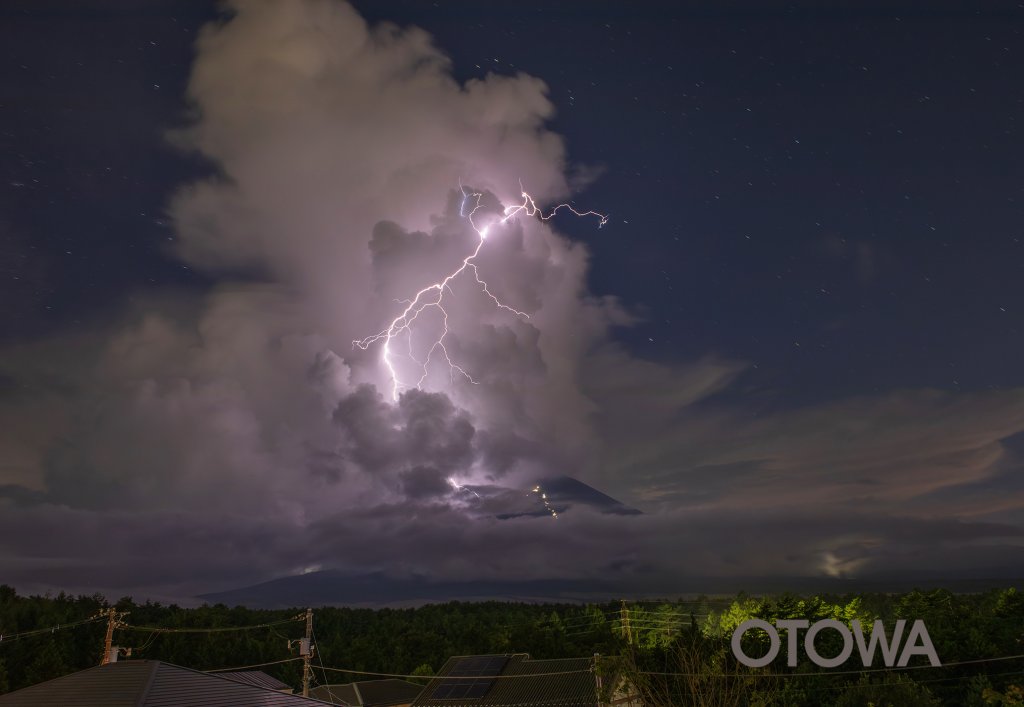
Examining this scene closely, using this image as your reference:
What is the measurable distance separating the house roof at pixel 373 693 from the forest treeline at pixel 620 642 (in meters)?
5.83

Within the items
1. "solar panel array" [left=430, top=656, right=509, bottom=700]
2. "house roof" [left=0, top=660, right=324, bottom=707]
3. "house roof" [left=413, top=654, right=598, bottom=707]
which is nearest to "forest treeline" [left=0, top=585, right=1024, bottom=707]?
"house roof" [left=413, top=654, right=598, bottom=707]

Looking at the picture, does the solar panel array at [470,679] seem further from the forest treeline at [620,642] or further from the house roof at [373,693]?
the house roof at [373,693]

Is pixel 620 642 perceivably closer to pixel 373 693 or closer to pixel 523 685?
pixel 523 685

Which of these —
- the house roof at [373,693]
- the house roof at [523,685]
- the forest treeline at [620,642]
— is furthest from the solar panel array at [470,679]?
the house roof at [373,693]

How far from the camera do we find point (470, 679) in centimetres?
3750

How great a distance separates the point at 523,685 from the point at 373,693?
67.3 ft

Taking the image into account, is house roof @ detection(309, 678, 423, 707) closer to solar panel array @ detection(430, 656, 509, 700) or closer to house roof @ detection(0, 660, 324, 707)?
solar panel array @ detection(430, 656, 509, 700)

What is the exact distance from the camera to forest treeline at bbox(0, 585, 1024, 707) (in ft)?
79.9

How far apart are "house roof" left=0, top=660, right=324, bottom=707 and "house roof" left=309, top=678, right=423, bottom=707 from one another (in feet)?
108

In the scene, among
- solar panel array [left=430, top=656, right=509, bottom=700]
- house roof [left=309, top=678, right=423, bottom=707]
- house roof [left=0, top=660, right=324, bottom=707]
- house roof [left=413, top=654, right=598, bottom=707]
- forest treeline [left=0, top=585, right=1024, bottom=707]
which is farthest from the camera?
house roof [left=309, top=678, right=423, bottom=707]

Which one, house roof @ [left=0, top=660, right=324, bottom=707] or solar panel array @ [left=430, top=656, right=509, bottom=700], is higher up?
house roof @ [left=0, top=660, right=324, bottom=707]

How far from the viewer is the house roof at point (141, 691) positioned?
589 inches

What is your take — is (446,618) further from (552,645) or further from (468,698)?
(468,698)

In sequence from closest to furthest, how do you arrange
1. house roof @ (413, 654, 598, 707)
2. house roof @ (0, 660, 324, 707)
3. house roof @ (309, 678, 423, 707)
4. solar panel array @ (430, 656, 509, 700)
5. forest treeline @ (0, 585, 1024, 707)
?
1. house roof @ (0, 660, 324, 707)
2. forest treeline @ (0, 585, 1024, 707)
3. house roof @ (413, 654, 598, 707)
4. solar panel array @ (430, 656, 509, 700)
5. house roof @ (309, 678, 423, 707)
